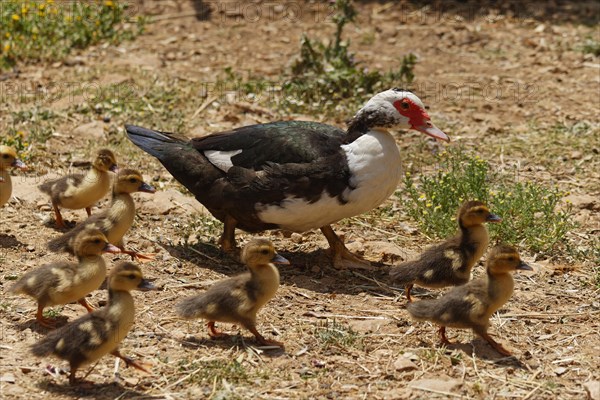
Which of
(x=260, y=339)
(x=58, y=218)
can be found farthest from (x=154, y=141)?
(x=260, y=339)

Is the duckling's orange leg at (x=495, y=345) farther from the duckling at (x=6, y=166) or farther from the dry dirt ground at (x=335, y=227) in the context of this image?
the duckling at (x=6, y=166)

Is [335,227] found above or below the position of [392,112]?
below

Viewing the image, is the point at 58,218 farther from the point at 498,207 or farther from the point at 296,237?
the point at 498,207

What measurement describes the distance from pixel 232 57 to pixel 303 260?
479 cm

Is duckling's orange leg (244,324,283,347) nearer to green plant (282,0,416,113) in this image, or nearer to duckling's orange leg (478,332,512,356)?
duckling's orange leg (478,332,512,356)

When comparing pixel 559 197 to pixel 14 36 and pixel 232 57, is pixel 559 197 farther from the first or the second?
pixel 14 36

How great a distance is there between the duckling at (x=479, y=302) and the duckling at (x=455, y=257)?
538 mm

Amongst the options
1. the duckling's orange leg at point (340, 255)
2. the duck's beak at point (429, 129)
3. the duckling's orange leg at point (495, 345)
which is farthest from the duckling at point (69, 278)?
the duck's beak at point (429, 129)

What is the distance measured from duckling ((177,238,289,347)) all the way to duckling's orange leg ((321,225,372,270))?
1.45m

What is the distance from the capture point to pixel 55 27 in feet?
38.9

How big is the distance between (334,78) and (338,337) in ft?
15.9

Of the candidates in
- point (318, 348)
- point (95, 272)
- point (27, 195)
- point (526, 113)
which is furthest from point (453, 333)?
point (526, 113)

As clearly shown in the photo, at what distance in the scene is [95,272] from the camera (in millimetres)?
6133

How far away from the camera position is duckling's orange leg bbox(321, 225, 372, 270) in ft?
24.9
